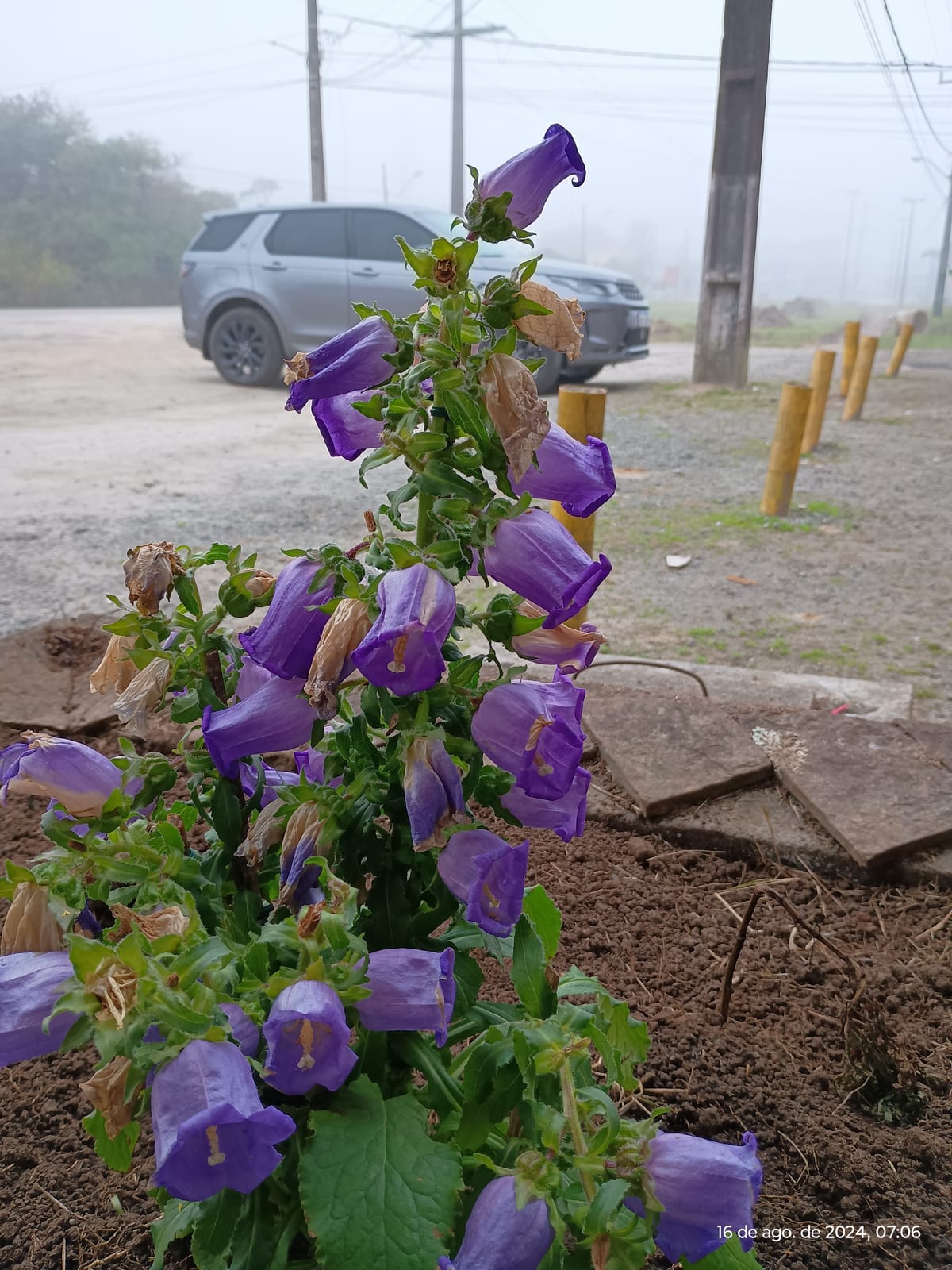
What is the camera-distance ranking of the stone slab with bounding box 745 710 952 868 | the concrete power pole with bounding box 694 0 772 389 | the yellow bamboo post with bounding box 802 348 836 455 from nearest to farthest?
the stone slab with bounding box 745 710 952 868
the yellow bamboo post with bounding box 802 348 836 455
the concrete power pole with bounding box 694 0 772 389

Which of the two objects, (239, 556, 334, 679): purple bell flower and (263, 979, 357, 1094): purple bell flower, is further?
(239, 556, 334, 679): purple bell flower

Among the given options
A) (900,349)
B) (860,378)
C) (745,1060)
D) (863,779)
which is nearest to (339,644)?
(745,1060)

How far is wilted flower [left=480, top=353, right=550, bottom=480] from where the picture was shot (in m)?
0.73

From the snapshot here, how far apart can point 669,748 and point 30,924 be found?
5.45 ft

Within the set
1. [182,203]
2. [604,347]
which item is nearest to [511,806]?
[604,347]

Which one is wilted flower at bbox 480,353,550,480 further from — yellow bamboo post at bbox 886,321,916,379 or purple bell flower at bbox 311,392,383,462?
yellow bamboo post at bbox 886,321,916,379

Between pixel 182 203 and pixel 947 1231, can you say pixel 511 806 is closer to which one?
pixel 947 1231

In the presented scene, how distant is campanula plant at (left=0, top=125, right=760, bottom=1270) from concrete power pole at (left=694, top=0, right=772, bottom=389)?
10629 mm

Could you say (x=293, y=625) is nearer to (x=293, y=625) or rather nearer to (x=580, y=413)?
(x=293, y=625)

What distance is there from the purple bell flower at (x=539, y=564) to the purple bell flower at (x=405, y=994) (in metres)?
0.29

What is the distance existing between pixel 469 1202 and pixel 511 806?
347 mm

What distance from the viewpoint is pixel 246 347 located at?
9.66 metres

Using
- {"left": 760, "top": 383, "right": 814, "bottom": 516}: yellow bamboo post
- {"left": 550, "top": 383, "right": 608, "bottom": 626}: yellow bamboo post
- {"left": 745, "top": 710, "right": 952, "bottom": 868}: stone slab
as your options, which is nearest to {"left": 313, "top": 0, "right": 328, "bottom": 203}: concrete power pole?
{"left": 760, "top": 383, "right": 814, "bottom": 516}: yellow bamboo post

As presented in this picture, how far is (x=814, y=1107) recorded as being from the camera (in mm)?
1395
